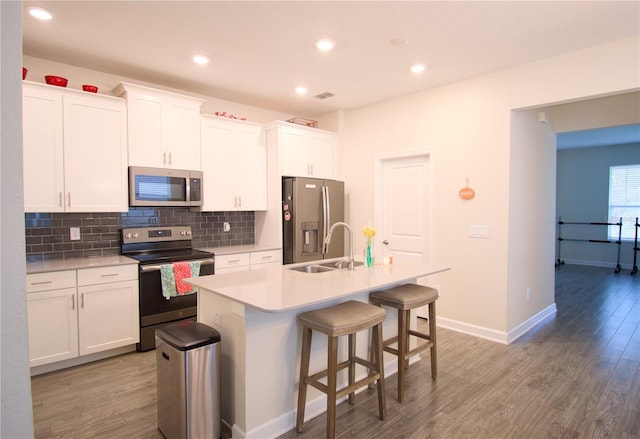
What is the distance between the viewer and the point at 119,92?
368 centimetres

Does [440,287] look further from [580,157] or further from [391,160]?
[580,157]

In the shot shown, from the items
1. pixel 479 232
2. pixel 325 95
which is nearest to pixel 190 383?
pixel 479 232

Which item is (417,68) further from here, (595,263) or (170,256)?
(595,263)

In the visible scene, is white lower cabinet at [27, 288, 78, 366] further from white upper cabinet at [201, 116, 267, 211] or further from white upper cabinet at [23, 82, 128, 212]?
white upper cabinet at [201, 116, 267, 211]

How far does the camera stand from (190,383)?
207 cm

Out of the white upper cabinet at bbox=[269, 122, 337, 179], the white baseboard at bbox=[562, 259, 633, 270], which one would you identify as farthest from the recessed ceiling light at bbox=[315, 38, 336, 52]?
the white baseboard at bbox=[562, 259, 633, 270]

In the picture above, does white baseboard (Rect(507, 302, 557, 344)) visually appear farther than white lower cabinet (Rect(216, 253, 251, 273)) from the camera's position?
No

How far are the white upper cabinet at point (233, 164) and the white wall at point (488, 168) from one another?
170cm

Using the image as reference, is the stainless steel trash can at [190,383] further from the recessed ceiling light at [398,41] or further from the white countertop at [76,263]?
the recessed ceiling light at [398,41]

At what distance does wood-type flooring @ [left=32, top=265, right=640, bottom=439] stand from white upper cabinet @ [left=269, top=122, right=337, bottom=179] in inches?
101

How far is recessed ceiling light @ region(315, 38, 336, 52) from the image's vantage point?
3.05m

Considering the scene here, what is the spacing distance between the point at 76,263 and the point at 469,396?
133 inches

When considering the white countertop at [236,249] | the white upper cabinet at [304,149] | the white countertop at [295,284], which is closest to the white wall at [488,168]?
the white upper cabinet at [304,149]

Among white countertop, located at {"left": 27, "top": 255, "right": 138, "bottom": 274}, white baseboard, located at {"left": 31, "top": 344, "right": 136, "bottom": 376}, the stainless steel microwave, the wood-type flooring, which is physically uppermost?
the stainless steel microwave
